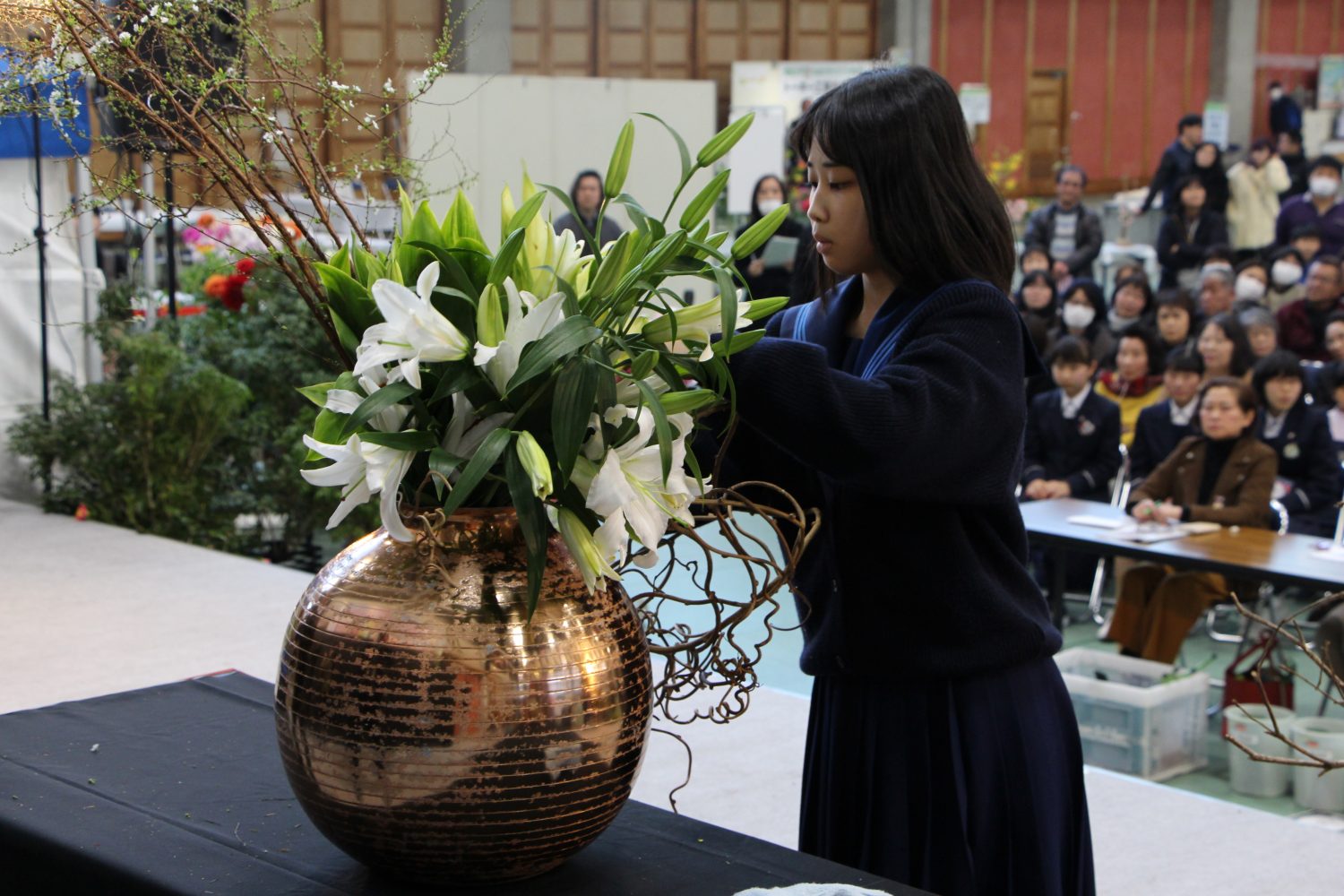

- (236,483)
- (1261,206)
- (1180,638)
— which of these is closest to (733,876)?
(1180,638)

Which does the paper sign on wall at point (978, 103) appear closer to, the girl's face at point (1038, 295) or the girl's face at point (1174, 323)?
the girl's face at point (1038, 295)

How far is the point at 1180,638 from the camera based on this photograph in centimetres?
420

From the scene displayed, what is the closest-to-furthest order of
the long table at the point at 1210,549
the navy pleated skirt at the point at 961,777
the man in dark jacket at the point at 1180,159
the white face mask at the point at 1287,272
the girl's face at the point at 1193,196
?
the navy pleated skirt at the point at 961,777 < the long table at the point at 1210,549 < the white face mask at the point at 1287,272 < the girl's face at the point at 1193,196 < the man in dark jacket at the point at 1180,159

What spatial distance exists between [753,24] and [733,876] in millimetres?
12701

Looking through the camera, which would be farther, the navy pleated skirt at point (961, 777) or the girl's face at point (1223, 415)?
the girl's face at point (1223, 415)

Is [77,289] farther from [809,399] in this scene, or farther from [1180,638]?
[809,399]

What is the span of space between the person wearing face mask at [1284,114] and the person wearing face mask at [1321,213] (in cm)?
299

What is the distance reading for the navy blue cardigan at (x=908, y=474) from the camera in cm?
108

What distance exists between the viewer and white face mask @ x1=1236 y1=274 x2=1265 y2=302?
7176 millimetres

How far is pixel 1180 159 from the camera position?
9.85 meters

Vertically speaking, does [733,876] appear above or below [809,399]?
below

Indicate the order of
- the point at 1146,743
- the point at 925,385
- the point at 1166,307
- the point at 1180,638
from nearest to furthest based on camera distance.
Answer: the point at 925,385, the point at 1146,743, the point at 1180,638, the point at 1166,307

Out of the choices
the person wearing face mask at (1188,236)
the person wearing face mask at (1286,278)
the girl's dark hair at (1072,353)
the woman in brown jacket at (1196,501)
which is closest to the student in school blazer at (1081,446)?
the girl's dark hair at (1072,353)

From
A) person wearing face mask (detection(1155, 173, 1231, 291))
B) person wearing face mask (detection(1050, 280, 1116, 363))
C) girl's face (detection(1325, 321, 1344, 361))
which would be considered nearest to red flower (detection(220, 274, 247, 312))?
person wearing face mask (detection(1050, 280, 1116, 363))
